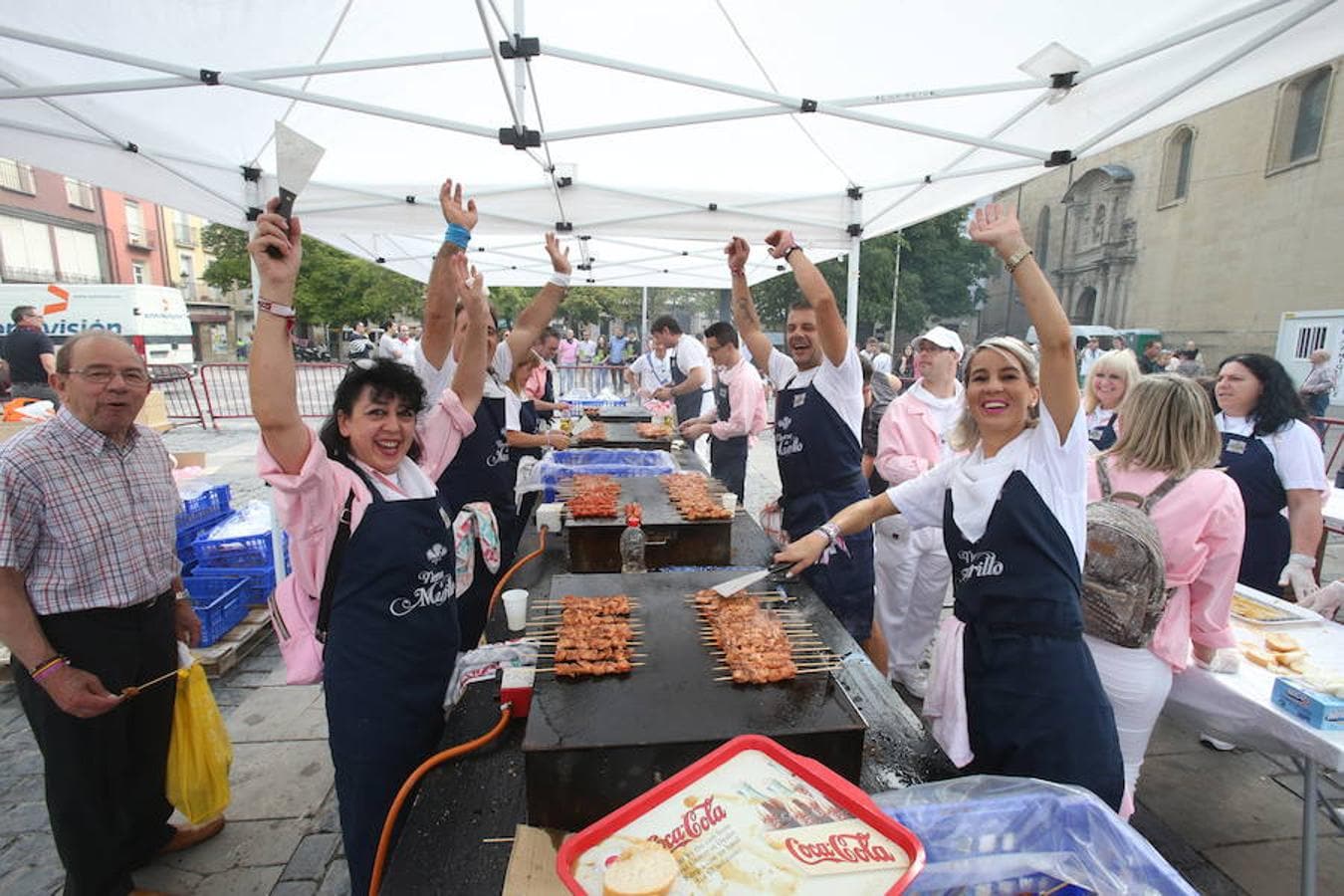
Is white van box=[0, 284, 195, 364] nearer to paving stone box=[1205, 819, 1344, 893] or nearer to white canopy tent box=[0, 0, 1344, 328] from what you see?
white canopy tent box=[0, 0, 1344, 328]

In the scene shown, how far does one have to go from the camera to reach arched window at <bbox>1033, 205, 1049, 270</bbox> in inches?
1393

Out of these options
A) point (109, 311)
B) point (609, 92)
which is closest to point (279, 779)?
point (609, 92)

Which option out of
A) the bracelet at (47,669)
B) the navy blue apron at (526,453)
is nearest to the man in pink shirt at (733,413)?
the navy blue apron at (526,453)

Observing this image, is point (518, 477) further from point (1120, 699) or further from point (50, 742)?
point (1120, 699)

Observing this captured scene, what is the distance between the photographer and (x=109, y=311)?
20.2 meters

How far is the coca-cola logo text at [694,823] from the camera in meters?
1.21

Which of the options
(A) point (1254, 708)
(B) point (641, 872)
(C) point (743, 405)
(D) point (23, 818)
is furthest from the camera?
(C) point (743, 405)

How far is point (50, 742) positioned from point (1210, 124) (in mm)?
34867

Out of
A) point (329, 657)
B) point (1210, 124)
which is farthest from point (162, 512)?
point (1210, 124)

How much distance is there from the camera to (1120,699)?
2.45 m

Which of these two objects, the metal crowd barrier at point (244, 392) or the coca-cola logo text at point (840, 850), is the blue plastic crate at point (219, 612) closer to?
the coca-cola logo text at point (840, 850)

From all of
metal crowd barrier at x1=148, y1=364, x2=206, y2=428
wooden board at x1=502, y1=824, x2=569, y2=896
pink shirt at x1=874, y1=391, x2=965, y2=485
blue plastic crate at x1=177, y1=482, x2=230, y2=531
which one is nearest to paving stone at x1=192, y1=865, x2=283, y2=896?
wooden board at x1=502, y1=824, x2=569, y2=896

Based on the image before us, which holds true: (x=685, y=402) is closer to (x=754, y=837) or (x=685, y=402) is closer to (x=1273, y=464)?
(x=1273, y=464)

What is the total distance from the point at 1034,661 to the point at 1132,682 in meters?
0.84
